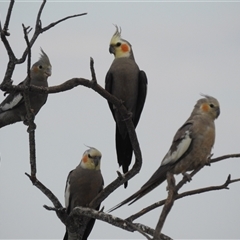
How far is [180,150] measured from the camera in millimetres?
5395

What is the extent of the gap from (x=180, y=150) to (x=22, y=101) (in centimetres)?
291

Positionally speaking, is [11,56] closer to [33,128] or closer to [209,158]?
[33,128]

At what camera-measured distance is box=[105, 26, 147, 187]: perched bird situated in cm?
694

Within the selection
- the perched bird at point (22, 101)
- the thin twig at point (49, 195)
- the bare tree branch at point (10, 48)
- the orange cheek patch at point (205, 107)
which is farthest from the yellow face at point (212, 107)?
the perched bird at point (22, 101)

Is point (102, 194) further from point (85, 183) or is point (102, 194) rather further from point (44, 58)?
point (44, 58)

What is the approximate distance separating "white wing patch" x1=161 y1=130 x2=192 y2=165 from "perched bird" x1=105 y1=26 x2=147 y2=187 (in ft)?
4.73

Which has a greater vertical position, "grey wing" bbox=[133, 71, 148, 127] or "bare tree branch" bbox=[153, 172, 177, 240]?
"grey wing" bbox=[133, 71, 148, 127]

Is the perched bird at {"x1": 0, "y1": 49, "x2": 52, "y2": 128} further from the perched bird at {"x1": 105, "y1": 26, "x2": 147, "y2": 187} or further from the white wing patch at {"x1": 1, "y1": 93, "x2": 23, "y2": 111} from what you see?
the perched bird at {"x1": 105, "y1": 26, "x2": 147, "y2": 187}

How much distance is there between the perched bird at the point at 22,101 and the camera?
24.7 feet

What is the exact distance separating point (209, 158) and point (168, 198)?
1.05 m

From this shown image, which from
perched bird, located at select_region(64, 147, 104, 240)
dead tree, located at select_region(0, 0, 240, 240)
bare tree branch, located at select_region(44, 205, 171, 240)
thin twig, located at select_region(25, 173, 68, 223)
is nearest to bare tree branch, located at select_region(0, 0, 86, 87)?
dead tree, located at select_region(0, 0, 240, 240)

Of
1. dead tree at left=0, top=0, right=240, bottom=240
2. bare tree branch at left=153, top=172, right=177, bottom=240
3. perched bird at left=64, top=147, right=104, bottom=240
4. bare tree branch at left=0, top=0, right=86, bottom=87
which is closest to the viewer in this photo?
bare tree branch at left=153, top=172, right=177, bottom=240

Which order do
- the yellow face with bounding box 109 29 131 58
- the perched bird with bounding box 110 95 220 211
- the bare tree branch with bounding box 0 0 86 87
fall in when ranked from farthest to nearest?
the yellow face with bounding box 109 29 131 58 → the perched bird with bounding box 110 95 220 211 → the bare tree branch with bounding box 0 0 86 87

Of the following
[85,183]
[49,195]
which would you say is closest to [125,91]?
[85,183]
